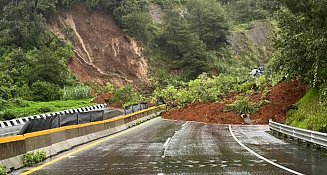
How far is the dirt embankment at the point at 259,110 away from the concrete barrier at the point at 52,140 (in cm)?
1362

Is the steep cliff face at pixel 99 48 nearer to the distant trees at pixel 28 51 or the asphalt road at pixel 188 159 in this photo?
the distant trees at pixel 28 51

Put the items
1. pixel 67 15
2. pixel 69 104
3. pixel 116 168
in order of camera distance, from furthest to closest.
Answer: pixel 67 15 < pixel 69 104 < pixel 116 168

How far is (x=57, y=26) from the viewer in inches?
2977

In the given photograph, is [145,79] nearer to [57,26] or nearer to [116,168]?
[57,26]

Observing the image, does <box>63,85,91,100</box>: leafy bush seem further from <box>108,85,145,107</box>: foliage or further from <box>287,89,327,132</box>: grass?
<box>287,89,327,132</box>: grass

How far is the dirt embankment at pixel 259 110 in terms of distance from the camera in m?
39.6

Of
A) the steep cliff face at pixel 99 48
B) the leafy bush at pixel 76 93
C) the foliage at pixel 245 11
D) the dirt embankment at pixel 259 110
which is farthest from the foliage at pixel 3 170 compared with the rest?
the foliage at pixel 245 11

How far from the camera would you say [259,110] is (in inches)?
1629

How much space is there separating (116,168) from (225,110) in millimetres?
30583

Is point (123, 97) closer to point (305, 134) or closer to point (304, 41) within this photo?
point (304, 41)


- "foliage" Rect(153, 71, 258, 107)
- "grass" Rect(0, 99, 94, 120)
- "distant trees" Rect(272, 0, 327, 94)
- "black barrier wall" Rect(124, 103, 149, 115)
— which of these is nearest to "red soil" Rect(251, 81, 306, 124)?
"distant trees" Rect(272, 0, 327, 94)

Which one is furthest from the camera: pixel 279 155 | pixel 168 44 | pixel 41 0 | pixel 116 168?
pixel 168 44

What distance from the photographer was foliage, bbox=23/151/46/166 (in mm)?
14258

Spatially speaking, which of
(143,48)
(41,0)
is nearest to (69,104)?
(41,0)
